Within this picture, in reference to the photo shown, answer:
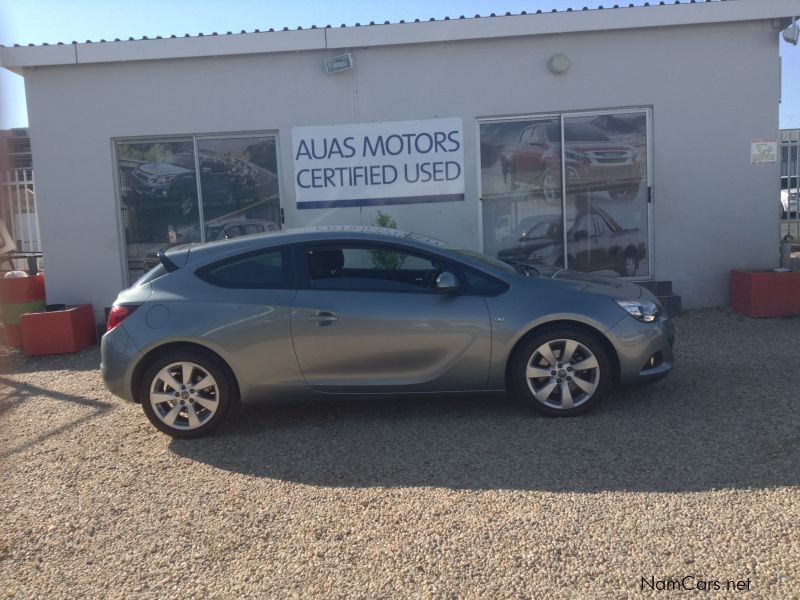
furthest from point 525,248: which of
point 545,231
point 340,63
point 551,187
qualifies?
point 340,63

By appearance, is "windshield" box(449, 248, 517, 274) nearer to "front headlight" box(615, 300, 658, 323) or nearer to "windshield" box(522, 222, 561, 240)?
"front headlight" box(615, 300, 658, 323)

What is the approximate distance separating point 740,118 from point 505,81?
9.62 ft

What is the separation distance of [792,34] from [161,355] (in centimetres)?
822

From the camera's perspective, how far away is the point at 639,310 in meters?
5.67

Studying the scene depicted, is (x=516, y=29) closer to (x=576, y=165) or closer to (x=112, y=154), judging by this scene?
(x=576, y=165)

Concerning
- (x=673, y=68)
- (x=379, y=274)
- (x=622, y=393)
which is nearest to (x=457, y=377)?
(x=379, y=274)

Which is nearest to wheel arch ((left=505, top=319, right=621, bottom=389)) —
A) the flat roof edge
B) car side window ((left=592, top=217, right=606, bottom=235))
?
car side window ((left=592, top=217, right=606, bottom=235))

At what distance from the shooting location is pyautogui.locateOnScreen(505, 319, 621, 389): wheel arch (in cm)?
553

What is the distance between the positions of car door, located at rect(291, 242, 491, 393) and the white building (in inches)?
174

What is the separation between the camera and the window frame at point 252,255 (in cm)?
562

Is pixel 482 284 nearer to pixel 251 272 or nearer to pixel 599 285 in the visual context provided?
pixel 599 285

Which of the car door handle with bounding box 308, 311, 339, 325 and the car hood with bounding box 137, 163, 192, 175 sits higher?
the car hood with bounding box 137, 163, 192, 175

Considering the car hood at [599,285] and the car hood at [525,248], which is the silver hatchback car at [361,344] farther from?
the car hood at [525,248]

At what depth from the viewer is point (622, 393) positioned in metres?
6.19
